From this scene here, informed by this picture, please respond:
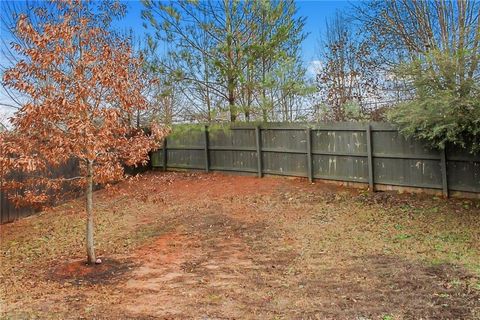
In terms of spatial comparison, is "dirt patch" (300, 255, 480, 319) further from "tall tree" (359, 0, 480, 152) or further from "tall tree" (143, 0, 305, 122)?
"tall tree" (143, 0, 305, 122)

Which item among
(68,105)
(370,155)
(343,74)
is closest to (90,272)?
(68,105)

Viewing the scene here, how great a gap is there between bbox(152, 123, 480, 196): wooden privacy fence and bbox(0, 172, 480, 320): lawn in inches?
19.6

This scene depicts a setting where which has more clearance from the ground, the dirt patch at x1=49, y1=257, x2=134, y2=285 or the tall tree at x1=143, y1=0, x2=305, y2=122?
the tall tree at x1=143, y1=0, x2=305, y2=122

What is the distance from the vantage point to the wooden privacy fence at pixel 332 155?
8883 millimetres

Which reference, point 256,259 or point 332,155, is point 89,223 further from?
point 332,155

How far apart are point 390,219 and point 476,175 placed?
2148 millimetres

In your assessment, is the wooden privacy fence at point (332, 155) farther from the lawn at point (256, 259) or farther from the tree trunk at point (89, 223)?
the tree trunk at point (89, 223)

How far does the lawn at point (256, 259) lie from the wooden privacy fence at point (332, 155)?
1.63 feet

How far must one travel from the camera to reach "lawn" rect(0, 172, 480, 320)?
4164 mm

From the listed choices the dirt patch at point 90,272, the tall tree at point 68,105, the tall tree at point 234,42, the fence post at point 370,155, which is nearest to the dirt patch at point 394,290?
the dirt patch at point 90,272

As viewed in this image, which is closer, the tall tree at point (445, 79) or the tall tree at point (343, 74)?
the tall tree at point (445, 79)

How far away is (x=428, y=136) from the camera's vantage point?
844 cm

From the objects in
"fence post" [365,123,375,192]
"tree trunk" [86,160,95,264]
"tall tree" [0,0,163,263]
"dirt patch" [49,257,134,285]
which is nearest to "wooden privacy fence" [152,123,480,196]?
"fence post" [365,123,375,192]

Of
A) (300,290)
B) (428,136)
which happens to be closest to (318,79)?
(428,136)
